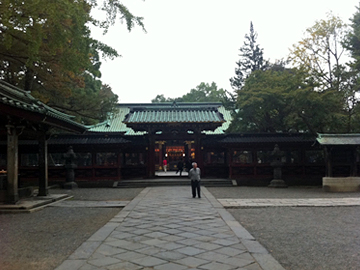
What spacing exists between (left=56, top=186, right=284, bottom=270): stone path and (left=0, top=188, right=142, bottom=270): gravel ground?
1.16 ft

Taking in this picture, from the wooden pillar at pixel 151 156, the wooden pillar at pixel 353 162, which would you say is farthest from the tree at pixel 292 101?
the wooden pillar at pixel 151 156

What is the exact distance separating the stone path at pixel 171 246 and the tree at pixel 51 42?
5.53 metres

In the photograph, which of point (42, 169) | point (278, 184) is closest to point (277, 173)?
point (278, 184)

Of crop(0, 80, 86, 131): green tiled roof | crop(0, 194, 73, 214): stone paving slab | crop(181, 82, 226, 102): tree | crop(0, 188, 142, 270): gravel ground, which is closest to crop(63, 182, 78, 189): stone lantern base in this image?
Answer: crop(0, 194, 73, 214): stone paving slab

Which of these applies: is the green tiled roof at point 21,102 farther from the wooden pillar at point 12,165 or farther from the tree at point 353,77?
the tree at point 353,77

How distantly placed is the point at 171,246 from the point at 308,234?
308cm

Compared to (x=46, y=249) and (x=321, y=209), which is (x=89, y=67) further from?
(x=321, y=209)

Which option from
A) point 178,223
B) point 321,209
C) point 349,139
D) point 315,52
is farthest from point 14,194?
point 315,52

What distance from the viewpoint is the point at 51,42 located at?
9.90 meters

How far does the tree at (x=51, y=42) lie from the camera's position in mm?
8695

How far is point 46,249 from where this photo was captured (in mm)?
5723

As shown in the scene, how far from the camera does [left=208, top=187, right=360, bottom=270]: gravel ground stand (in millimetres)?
4980

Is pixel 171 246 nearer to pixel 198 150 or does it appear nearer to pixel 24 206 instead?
pixel 24 206

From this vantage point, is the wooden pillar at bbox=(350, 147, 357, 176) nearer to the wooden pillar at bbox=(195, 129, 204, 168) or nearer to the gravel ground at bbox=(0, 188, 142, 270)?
the wooden pillar at bbox=(195, 129, 204, 168)
